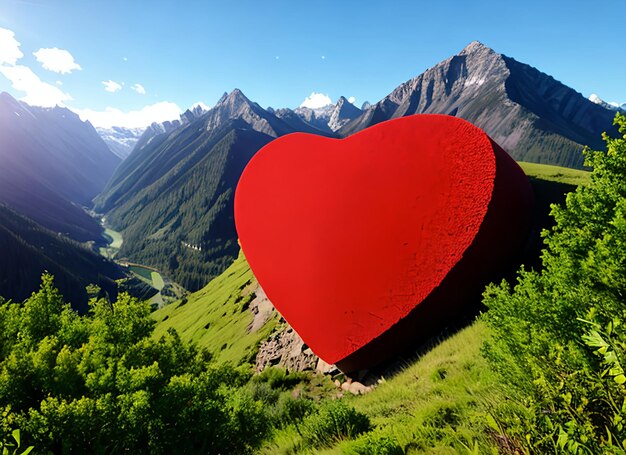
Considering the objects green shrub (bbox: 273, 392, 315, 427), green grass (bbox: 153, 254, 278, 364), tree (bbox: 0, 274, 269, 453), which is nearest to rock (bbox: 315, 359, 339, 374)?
green shrub (bbox: 273, 392, 315, 427)

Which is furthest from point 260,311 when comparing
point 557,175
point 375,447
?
point 375,447

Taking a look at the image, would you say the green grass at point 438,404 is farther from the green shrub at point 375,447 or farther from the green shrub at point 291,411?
the green shrub at point 291,411

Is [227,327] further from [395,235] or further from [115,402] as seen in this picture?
[395,235]

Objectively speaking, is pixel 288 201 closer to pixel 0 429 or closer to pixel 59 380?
pixel 59 380

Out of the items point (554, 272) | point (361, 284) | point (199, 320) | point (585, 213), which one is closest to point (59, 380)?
point (361, 284)

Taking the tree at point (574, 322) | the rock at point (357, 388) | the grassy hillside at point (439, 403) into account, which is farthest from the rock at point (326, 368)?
the tree at point (574, 322)

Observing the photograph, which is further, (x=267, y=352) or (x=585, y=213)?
(x=267, y=352)
